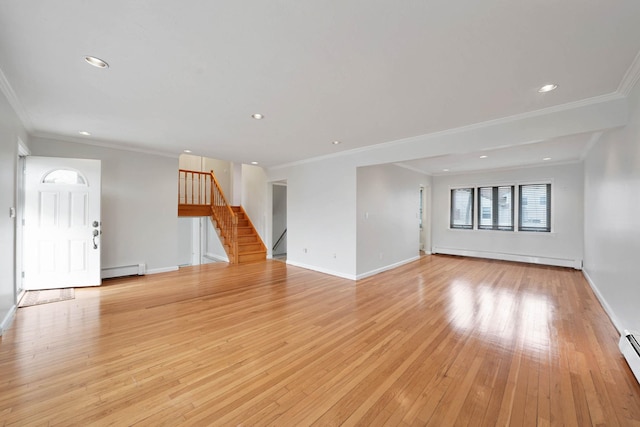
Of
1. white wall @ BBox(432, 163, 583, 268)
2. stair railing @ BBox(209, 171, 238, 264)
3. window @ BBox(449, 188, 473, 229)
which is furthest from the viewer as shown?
→ window @ BBox(449, 188, 473, 229)

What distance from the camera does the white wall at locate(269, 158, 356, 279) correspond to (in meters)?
5.25

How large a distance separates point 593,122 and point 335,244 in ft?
13.6

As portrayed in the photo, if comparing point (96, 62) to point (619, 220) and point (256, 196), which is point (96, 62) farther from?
point (256, 196)

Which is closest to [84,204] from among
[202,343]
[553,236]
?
[202,343]

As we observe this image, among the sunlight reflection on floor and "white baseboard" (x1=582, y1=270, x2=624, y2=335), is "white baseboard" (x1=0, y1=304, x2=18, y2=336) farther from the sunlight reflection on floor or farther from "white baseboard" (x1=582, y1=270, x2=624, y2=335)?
"white baseboard" (x1=582, y1=270, x2=624, y2=335)

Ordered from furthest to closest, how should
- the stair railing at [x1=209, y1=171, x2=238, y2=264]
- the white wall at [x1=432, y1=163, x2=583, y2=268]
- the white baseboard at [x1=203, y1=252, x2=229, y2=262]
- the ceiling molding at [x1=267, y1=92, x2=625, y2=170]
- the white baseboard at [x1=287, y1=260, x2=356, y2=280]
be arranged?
1. the white baseboard at [x1=203, y1=252, x2=229, y2=262]
2. the stair railing at [x1=209, y1=171, x2=238, y2=264]
3. the white wall at [x1=432, y1=163, x2=583, y2=268]
4. the white baseboard at [x1=287, y1=260, x2=356, y2=280]
5. the ceiling molding at [x1=267, y1=92, x2=625, y2=170]

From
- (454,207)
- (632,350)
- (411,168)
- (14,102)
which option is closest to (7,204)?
(14,102)

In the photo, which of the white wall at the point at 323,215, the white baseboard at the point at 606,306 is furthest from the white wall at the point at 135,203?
the white baseboard at the point at 606,306

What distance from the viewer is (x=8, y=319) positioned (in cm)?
294

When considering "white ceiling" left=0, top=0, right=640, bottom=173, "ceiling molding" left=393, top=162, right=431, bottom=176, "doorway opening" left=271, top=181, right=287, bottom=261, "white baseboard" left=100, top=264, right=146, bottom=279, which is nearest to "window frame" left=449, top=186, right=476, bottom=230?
"ceiling molding" left=393, top=162, right=431, bottom=176

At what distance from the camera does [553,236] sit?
625cm

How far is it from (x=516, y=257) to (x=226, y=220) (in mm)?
7888

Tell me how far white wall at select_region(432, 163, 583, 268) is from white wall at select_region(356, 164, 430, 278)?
123 centimetres

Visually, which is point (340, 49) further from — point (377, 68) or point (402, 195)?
point (402, 195)
